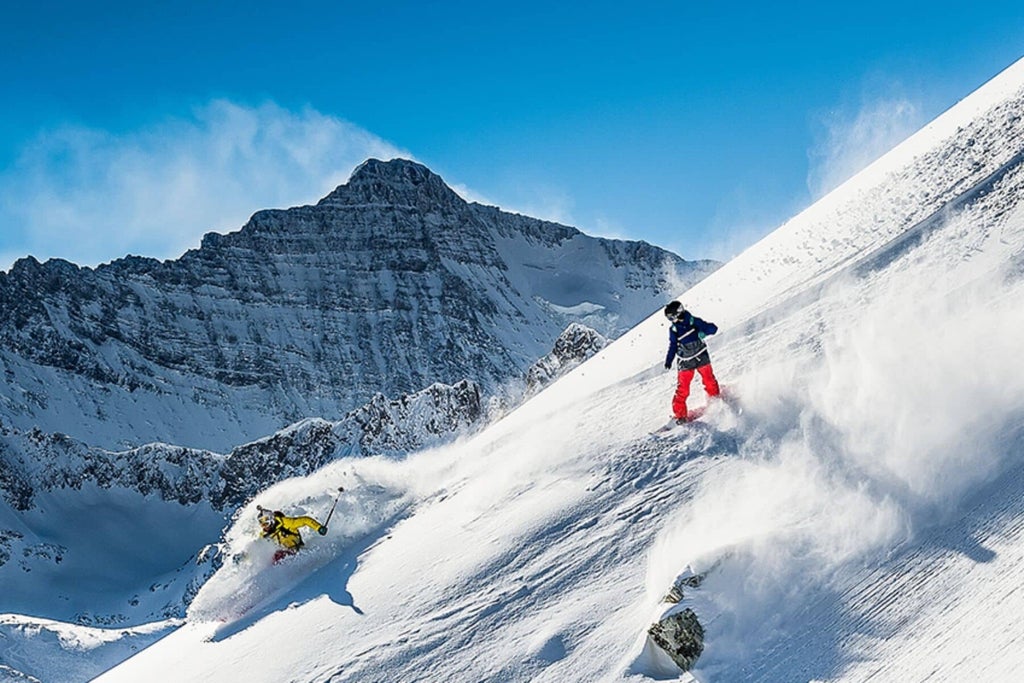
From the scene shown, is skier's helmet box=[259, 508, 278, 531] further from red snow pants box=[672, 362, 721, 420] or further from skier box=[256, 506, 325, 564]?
red snow pants box=[672, 362, 721, 420]

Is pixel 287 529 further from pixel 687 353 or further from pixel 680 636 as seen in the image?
pixel 680 636

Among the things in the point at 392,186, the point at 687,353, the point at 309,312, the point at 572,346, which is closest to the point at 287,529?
the point at 687,353

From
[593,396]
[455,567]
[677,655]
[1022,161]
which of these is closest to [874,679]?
[677,655]

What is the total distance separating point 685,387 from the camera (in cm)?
1212

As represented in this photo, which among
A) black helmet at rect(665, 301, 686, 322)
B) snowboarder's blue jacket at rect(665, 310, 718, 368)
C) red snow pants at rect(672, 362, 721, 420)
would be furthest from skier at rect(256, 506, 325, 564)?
black helmet at rect(665, 301, 686, 322)

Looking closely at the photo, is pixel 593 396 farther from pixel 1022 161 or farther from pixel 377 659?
pixel 1022 161

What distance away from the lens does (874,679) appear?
7.70 meters

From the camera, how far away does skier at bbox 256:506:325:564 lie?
46.8 ft

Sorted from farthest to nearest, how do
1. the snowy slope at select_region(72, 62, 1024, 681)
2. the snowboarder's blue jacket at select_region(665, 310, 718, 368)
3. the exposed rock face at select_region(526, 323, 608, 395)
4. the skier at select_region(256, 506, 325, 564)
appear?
the exposed rock face at select_region(526, 323, 608, 395)
the skier at select_region(256, 506, 325, 564)
the snowboarder's blue jacket at select_region(665, 310, 718, 368)
the snowy slope at select_region(72, 62, 1024, 681)

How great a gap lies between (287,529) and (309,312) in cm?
14100

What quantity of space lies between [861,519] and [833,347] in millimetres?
3518

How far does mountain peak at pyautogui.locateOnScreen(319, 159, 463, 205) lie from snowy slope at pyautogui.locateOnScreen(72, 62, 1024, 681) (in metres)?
167

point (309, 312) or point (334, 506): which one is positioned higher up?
point (309, 312)

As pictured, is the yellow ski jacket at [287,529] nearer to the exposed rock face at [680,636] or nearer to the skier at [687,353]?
the skier at [687,353]
